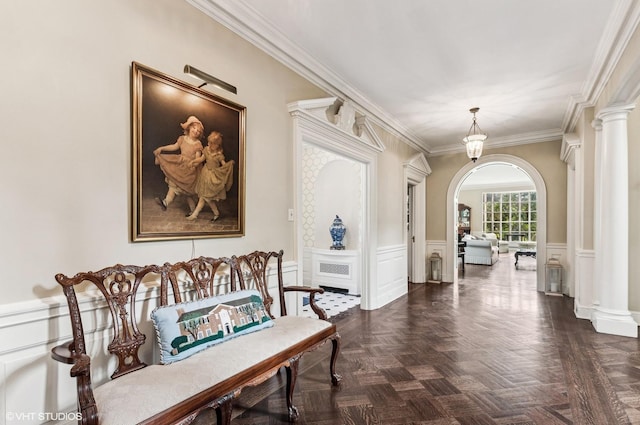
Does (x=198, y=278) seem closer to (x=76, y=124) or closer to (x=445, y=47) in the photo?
(x=76, y=124)

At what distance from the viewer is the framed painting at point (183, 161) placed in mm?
1955

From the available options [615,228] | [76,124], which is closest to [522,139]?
[615,228]

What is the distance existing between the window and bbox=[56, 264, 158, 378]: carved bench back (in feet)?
46.3

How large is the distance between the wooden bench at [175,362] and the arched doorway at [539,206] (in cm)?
490

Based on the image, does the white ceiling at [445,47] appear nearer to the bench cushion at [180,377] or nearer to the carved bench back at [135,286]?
the carved bench back at [135,286]

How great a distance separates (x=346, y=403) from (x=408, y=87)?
338 cm

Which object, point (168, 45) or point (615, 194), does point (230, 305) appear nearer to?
point (168, 45)

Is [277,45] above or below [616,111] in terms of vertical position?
above

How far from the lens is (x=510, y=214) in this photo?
13.1 m

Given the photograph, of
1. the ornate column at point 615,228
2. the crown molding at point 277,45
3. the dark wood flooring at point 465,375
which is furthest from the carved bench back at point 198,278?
the ornate column at point 615,228

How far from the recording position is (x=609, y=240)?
3670 mm

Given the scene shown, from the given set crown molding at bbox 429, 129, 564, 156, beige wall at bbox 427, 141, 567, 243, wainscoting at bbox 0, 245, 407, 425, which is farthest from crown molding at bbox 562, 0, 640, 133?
wainscoting at bbox 0, 245, 407, 425

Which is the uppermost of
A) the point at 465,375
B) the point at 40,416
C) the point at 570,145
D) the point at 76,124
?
the point at 570,145

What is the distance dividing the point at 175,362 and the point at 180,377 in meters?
0.19
